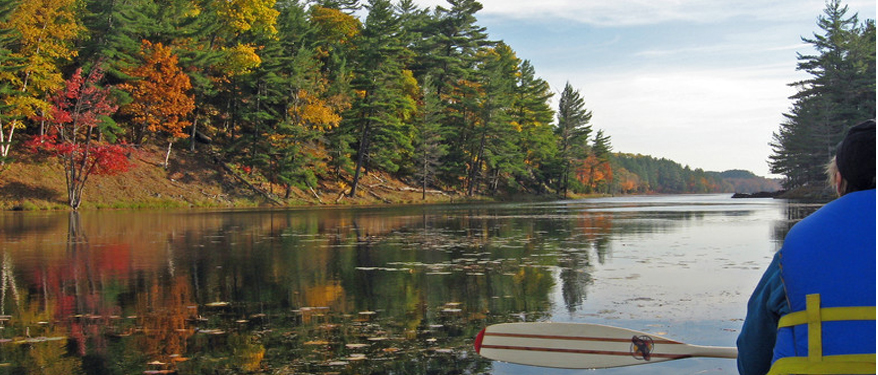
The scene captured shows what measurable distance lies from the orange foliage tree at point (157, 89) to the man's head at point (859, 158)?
132ft

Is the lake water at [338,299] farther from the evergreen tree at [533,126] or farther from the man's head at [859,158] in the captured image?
the evergreen tree at [533,126]

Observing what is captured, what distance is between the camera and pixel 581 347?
3.86 m

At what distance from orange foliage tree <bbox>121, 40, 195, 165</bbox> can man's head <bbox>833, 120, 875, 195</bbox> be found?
40.4 meters

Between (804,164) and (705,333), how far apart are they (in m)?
68.3

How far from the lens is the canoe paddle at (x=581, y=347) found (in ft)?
11.8

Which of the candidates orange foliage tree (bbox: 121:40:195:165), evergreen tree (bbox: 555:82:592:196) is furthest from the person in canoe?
evergreen tree (bbox: 555:82:592:196)

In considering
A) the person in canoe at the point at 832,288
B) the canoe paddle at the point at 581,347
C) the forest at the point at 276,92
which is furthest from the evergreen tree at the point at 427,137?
the person in canoe at the point at 832,288

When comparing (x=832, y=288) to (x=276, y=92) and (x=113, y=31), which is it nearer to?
(x=113, y=31)

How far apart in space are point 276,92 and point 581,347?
4233 centimetres

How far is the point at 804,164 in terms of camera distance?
66000mm

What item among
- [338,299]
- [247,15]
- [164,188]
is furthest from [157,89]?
[338,299]

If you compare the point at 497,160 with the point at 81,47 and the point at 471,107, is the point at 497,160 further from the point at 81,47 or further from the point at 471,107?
the point at 81,47

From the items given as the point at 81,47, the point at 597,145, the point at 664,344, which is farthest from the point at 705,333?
the point at 597,145

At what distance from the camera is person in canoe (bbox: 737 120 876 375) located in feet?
6.65
